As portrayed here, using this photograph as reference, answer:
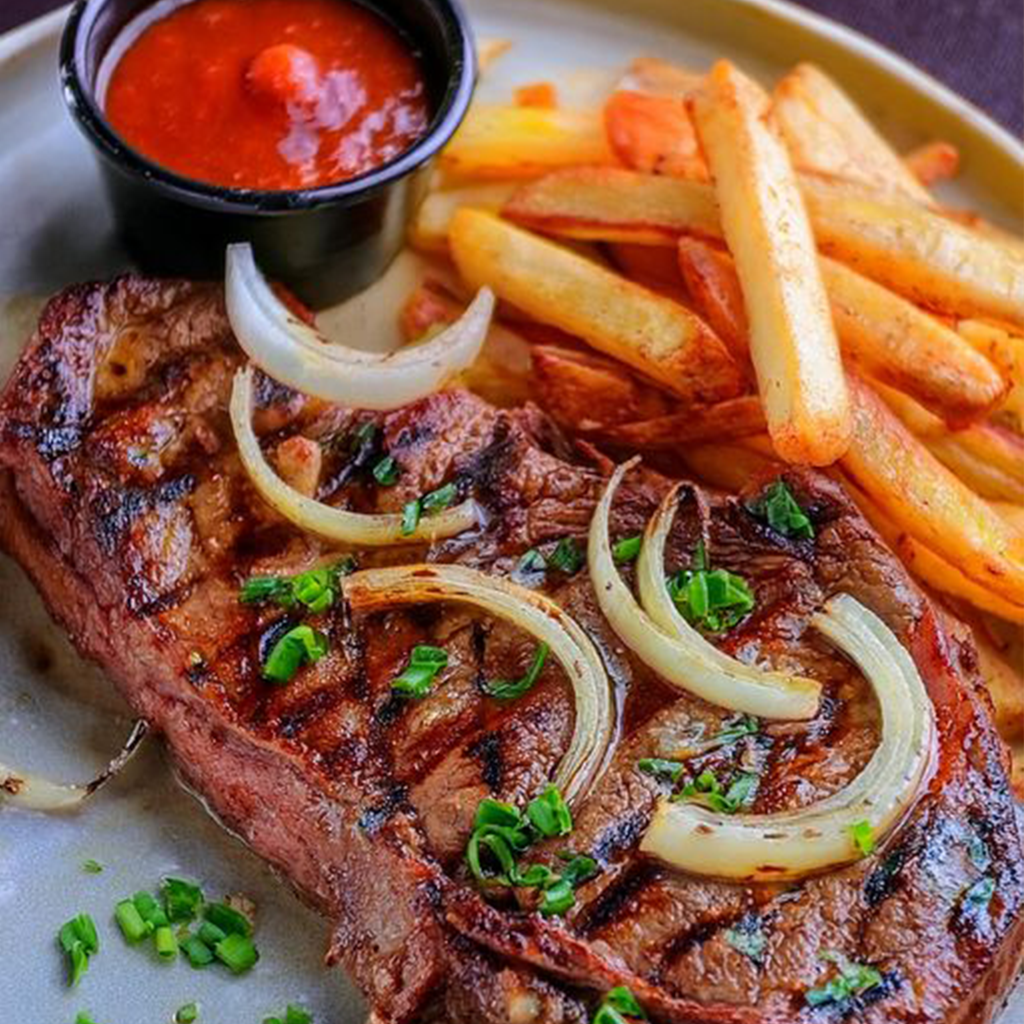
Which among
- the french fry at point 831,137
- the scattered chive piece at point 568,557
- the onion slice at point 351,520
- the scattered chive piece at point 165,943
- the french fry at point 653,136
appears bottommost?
the scattered chive piece at point 165,943

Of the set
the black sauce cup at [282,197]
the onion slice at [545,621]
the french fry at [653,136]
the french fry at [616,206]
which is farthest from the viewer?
the french fry at [653,136]

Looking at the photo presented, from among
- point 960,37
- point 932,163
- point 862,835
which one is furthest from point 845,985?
point 960,37

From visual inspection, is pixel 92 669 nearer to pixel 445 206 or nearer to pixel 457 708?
pixel 457 708

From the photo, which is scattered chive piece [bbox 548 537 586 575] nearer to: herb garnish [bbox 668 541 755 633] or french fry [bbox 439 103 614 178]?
herb garnish [bbox 668 541 755 633]

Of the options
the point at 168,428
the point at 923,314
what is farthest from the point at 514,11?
the point at 168,428

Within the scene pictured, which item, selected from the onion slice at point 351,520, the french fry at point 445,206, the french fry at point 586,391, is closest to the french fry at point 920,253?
the french fry at point 586,391

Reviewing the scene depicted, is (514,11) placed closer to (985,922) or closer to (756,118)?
(756,118)

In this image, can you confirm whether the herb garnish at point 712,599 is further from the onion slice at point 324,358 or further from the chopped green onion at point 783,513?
the onion slice at point 324,358
